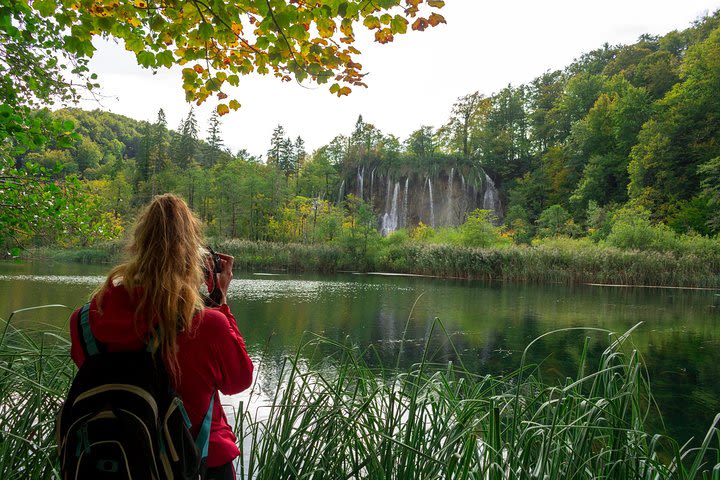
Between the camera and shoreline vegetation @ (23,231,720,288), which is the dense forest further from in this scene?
the camera

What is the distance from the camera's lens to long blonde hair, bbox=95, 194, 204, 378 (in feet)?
3.85

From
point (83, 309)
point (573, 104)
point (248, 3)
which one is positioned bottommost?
point (83, 309)

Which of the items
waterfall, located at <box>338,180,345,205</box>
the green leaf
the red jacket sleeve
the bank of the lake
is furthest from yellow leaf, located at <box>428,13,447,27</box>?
waterfall, located at <box>338,180,345,205</box>

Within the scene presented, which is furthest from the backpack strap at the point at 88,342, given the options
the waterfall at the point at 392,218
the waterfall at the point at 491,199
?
the waterfall at the point at 491,199

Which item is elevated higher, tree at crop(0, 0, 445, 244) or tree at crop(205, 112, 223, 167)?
tree at crop(205, 112, 223, 167)

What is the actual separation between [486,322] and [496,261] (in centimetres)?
1271

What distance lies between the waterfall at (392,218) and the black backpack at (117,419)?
117 feet

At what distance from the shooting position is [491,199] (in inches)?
1551

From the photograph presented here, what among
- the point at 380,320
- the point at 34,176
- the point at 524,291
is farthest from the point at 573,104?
the point at 34,176

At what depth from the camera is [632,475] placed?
73.9 inches

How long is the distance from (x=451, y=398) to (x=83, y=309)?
155 centimetres

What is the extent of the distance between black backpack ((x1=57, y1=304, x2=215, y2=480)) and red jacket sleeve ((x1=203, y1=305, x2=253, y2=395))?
170mm

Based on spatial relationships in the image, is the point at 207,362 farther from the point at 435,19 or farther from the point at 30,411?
the point at 435,19

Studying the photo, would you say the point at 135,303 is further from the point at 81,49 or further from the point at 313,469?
the point at 81,49
